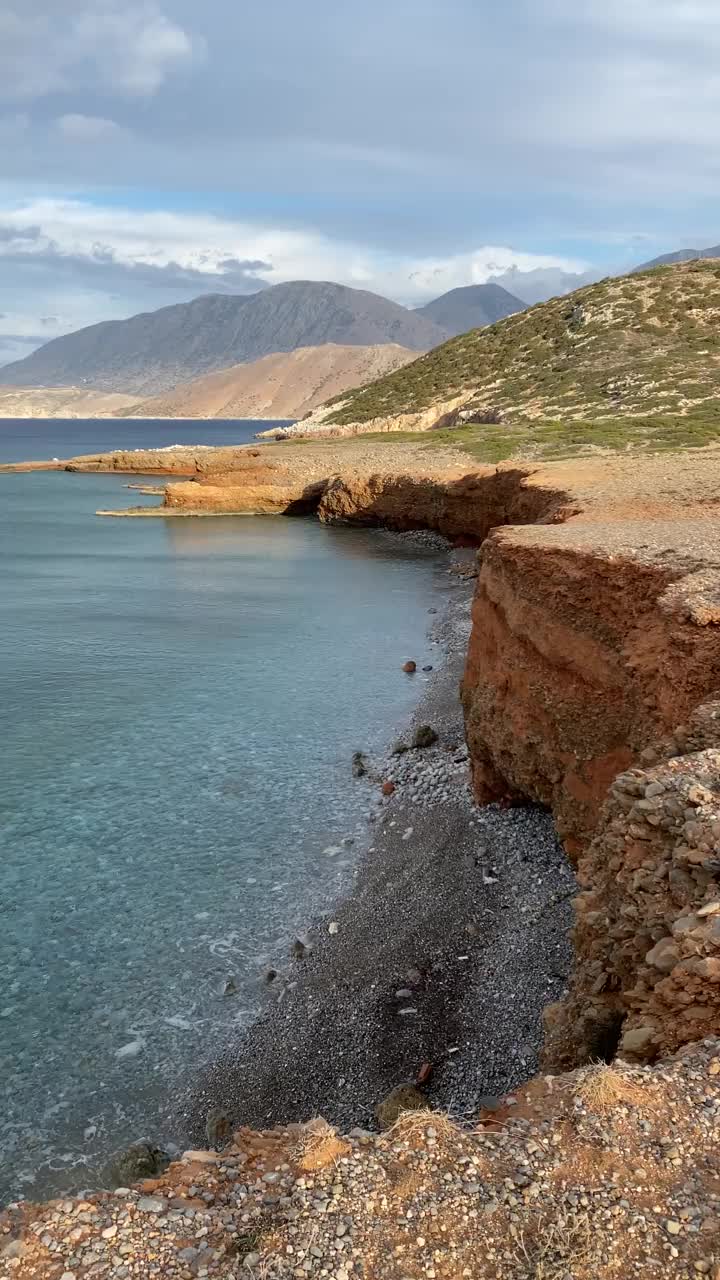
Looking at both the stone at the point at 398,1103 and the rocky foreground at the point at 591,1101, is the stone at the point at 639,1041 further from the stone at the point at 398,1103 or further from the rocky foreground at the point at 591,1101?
the stone at the point at 398,1103

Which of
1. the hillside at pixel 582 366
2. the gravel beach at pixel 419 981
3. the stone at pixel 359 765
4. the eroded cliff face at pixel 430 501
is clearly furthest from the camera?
the hillside at pixel 582 366

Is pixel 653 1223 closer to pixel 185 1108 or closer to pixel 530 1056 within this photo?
pixel 530 1056

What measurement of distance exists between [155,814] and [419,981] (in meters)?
7.41

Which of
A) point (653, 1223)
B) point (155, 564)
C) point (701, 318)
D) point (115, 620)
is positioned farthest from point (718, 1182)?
point (701, 318)

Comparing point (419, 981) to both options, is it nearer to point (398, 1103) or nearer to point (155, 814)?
point (398, 1103)

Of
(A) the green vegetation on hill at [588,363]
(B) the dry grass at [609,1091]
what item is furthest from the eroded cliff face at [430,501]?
(B) the dry grass at [609,1091]

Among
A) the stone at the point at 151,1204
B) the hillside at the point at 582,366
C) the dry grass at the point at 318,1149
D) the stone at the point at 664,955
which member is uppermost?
the hillside at the point at 582,366

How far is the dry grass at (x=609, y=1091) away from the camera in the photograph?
19.0ft

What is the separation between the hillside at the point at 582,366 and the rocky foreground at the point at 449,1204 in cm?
4858

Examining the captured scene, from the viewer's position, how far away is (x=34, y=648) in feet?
94.1

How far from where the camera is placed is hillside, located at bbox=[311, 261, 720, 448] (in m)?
60.8

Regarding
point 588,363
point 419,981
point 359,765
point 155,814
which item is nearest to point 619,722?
point 419,981

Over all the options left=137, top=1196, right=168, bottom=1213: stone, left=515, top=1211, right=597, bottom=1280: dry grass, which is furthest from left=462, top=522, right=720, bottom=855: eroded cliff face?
left=137, top=1196, right=168, bottom=1213: stone

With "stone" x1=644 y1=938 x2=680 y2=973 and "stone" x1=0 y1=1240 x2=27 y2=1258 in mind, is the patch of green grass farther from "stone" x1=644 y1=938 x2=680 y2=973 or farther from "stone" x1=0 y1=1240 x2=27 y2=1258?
"stone" x1=0 y1=1240 x2=27 y2=1258
